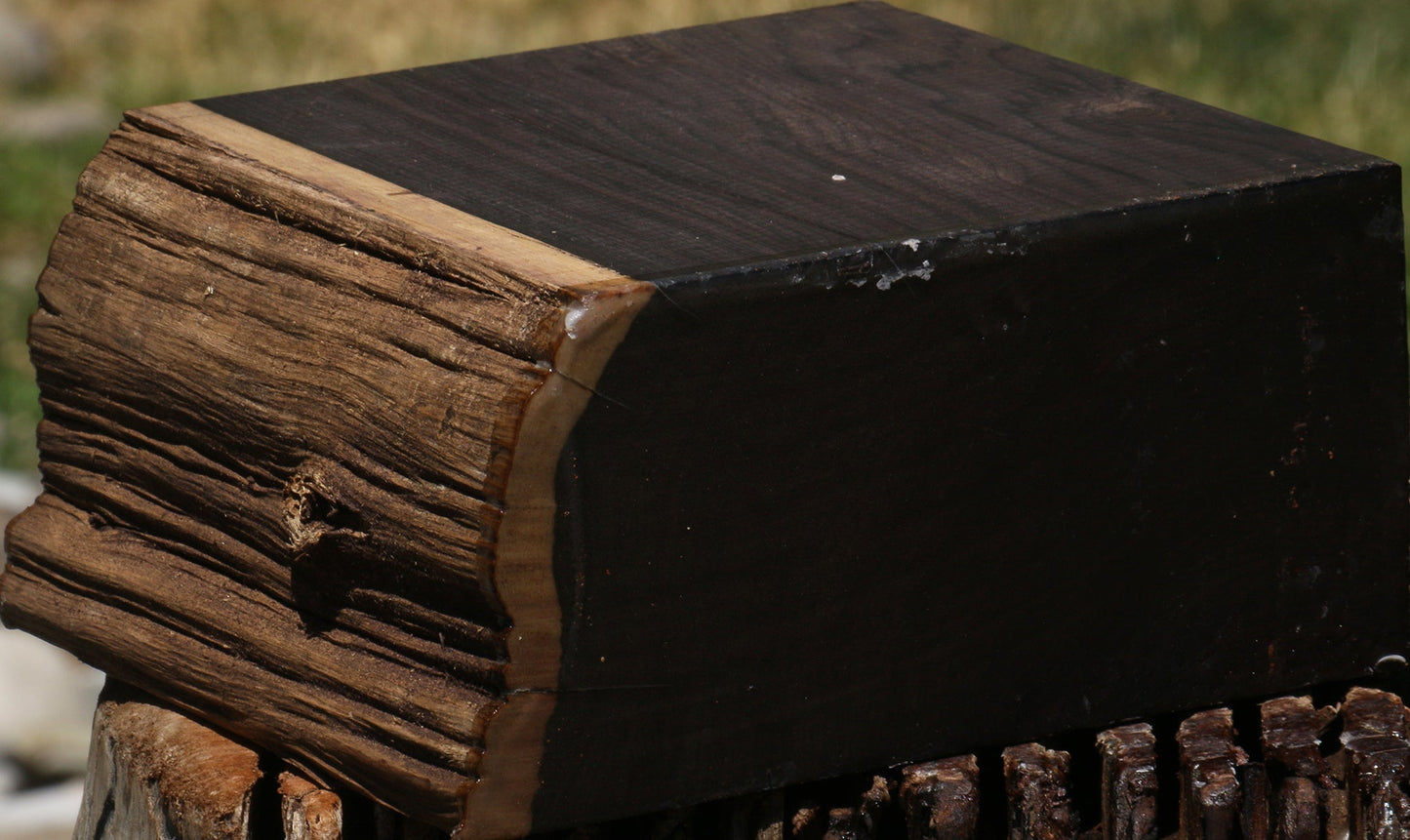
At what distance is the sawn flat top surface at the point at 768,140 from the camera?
1.59m

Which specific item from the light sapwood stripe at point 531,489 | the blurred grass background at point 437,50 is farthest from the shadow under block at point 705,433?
the blurred grass background at point 437,50

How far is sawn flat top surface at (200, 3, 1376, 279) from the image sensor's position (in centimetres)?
159

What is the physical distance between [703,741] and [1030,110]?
752 millimetres

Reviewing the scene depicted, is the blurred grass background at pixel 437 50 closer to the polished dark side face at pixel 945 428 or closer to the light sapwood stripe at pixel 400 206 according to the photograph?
the light sapwood stripe at pixel 400 206

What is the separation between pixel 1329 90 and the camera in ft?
17.8

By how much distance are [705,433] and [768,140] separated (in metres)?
0.45

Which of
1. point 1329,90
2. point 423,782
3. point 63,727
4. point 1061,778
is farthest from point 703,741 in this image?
point 1329,90

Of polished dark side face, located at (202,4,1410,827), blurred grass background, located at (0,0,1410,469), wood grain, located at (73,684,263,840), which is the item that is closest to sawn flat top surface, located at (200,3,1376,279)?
polished dark side face, located at (202,4,1410,827)

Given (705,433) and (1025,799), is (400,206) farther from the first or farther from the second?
(1025,799)

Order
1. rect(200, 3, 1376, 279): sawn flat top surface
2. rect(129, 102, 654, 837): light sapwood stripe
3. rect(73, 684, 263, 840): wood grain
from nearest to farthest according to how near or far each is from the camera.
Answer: rect(129, 102, 654, 837): light sapwood stripe → rect(200, 3, 1376, 279): sawn flat top surface → rect(73, 684, 263, 840): wood grain

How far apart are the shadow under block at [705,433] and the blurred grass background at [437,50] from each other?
132 inches

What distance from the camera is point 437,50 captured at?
6344mm

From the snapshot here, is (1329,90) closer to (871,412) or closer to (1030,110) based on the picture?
(1030,110)

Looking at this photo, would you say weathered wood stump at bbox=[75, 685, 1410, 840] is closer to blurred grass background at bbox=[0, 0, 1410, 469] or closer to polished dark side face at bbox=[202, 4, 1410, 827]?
polished dark side face at bbox=[202, 4, 1410, 827]
